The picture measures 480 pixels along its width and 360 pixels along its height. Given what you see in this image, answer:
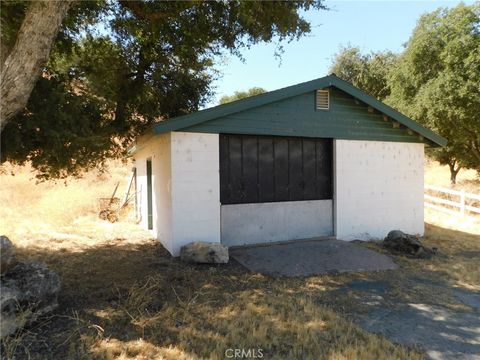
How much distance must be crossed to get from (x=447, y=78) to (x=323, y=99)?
1095cm

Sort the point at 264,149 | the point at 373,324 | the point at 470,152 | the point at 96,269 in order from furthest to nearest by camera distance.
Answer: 1. the point at 470,152
2. the point at 264,149
3. the point at 96,269
4. the point at 373,324

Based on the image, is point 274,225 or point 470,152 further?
point 470,152

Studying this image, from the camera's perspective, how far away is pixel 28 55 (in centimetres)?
471

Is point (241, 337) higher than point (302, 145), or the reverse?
point (302, 145)

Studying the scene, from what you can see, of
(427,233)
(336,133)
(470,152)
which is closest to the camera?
(336,133)

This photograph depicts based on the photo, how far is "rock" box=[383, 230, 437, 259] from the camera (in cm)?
838

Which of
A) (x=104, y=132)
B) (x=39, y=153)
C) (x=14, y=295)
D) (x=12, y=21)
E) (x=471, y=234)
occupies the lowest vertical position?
(x=471, y=234)

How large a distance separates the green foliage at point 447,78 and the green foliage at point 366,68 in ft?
23.1

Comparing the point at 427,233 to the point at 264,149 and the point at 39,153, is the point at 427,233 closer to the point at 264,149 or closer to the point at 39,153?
the point at 264,149

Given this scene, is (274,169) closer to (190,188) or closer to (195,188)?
(195,188)

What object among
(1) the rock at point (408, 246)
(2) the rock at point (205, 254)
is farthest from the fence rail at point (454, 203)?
(2) the rock at point (205, 254)

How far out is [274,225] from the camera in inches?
342

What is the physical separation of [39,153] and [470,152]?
21.1m

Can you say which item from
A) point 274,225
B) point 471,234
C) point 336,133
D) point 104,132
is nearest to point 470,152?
point 471,234
